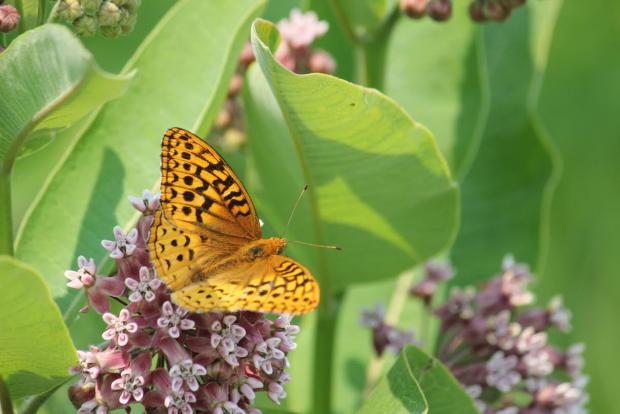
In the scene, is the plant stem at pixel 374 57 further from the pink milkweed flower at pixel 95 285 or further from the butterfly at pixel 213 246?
the pink milkweed flower at pixel 95 285

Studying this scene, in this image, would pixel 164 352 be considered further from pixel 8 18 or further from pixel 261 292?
pixel 8 18

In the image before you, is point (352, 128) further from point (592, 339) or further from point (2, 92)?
point (592, 339)

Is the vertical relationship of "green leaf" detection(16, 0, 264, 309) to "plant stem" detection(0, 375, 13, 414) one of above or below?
above

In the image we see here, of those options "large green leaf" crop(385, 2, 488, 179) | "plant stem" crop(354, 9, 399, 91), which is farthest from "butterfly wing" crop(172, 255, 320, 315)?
"large green leaf" crop(385, 2, 488, 179)

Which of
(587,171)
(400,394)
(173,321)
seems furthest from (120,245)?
(587,171)

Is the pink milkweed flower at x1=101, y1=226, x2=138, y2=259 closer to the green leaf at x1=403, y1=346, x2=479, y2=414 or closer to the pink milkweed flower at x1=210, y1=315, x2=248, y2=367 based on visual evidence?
the pink milkweed flower at x1=210, y1=315, x2=248, y2=367

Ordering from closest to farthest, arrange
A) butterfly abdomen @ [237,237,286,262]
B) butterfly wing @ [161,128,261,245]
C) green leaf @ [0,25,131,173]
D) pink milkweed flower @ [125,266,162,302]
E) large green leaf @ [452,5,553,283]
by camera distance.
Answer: green leaf @ [0,25,131,173], pink milkweed flower @ [125,266,162,302], butterfly wing @ [161,128,261,245], butterfly abdomen @ [237,237,286,262], large green leaf @ [452,5,553,283]

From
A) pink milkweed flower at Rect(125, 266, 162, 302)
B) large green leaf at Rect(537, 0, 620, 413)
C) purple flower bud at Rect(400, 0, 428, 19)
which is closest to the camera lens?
pink milkweed flower at Rect(125, 266, 162, 302)
